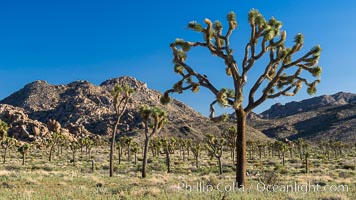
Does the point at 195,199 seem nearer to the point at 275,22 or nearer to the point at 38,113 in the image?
the point at 275,22

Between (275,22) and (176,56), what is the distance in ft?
14.2

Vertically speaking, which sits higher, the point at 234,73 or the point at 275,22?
the point at 275,22

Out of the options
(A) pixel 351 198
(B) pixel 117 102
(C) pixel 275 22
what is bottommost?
(A) pixel 351 198

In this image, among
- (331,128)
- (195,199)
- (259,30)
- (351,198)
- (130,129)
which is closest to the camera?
(195,199)

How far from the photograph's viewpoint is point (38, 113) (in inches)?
7160

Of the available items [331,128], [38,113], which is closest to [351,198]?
[331,128]

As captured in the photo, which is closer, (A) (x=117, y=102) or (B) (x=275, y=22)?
(B) (x=275, y=22)

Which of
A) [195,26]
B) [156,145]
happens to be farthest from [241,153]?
[156,145]

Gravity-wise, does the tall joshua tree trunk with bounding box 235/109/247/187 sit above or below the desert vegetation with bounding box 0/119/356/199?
above

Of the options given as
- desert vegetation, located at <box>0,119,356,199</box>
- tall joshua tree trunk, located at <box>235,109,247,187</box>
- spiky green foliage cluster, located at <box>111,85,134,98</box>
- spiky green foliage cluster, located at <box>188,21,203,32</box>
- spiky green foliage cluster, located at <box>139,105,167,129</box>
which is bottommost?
desert vegetation, located at <box>0,119,356,199</box>

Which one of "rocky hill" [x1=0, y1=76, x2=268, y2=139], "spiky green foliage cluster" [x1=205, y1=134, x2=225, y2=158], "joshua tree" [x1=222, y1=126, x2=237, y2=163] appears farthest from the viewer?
"rocky hill" [x1=0, y1=76, x2=268, y2=139]

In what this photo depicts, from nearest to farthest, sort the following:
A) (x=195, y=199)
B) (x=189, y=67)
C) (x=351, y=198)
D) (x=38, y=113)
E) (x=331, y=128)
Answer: (x=195, y=199), (x=351, y=198), (x=189, y=67), (x=331, y=128), (x=38, y=113)

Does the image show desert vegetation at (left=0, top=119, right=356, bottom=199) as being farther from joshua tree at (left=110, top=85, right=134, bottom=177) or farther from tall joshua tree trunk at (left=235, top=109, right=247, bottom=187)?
joshua tree at (left=110, top=85, right=134, bottom=177)

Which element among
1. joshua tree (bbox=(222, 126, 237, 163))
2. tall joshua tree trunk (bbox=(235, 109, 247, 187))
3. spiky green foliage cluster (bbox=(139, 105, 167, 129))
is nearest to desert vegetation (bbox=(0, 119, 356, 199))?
joshua tree (bbox=(222, 126, 237, 163))
